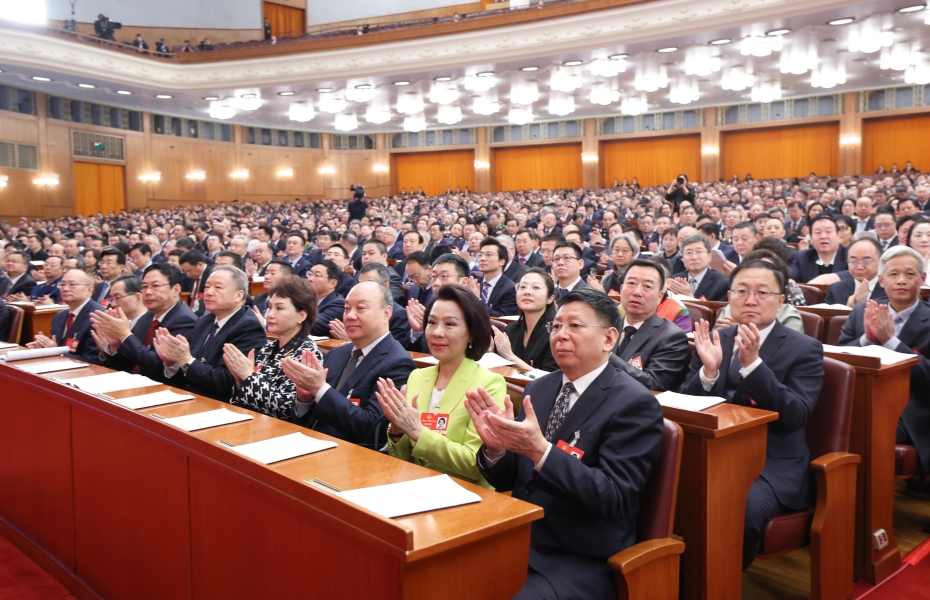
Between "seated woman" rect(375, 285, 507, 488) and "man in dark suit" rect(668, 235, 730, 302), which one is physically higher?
"man in dark suit" rect(668, 235, 730, 302)

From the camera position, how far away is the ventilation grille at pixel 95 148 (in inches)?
682

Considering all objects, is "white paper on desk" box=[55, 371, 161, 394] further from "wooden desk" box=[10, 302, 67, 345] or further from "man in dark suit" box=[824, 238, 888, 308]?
"man in dark suit" box=[824, 238, 888, 308]

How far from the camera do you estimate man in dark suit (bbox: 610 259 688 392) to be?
2712 millimetres

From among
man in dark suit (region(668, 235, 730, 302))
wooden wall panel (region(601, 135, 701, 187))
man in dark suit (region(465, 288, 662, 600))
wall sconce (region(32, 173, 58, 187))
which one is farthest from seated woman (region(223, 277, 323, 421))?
wooden wall panel (region(601, 135, 701, 187))

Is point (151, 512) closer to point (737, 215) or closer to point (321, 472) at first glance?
point (321, 472)

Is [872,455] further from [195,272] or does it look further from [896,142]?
[896,142]

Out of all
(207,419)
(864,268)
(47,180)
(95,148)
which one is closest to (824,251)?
(864,268)

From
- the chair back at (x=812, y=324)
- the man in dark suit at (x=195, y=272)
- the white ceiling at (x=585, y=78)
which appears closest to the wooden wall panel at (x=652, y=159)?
the white ceiling at (x=585, y=78)

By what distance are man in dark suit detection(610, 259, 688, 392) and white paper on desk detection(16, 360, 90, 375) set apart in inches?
88.0

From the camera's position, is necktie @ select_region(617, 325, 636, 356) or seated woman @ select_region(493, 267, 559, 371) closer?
necktie @ select_region(617, 325, 636, 356)

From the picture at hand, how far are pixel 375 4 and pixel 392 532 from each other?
22.0 metres

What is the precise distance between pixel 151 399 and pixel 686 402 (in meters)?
1.70

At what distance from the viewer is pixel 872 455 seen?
2412mm

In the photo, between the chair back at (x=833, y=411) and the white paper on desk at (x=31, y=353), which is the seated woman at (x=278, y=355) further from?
the chair back at (x=833, y=411)
